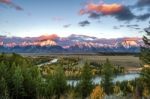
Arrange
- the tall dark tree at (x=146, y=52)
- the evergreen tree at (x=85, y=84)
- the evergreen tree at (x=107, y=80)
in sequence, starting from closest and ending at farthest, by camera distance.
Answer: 1. the tall dark tree at (x=146, y=52)
2. the evergreen tree at (x=85, y=84)
3. the evergreen tree at (x=107, y=80)

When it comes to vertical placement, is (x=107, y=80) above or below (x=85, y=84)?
below

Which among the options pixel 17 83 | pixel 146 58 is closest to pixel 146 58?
pixel 146 58

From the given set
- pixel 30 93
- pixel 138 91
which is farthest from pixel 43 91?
pixel 138 91

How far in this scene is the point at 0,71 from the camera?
225ft

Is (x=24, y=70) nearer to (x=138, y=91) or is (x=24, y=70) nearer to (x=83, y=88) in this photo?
(x=83, y=88)

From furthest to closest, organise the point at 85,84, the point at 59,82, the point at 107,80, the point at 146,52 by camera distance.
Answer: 1. the point at 107,80
2. the point at 85,84
3. the point at 59,82
4. the point at 146,52

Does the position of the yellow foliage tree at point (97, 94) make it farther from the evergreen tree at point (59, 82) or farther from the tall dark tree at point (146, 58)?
the evergreen tree at point (59, 82)

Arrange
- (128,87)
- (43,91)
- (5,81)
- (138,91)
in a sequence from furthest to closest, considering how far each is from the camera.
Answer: (128,87)
(43,91)
(5,81)
(138,91)

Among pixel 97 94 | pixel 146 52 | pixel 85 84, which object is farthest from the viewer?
pixel 85 84

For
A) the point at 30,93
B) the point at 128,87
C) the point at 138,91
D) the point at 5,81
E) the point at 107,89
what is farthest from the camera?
the point at 128,87

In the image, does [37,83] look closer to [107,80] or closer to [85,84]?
[85,84]

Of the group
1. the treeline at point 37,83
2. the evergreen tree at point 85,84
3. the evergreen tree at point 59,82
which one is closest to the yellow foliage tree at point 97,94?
the treeline at point 37,83

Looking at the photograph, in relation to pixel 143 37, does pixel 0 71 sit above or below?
below

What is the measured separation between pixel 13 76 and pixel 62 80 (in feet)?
64.8
